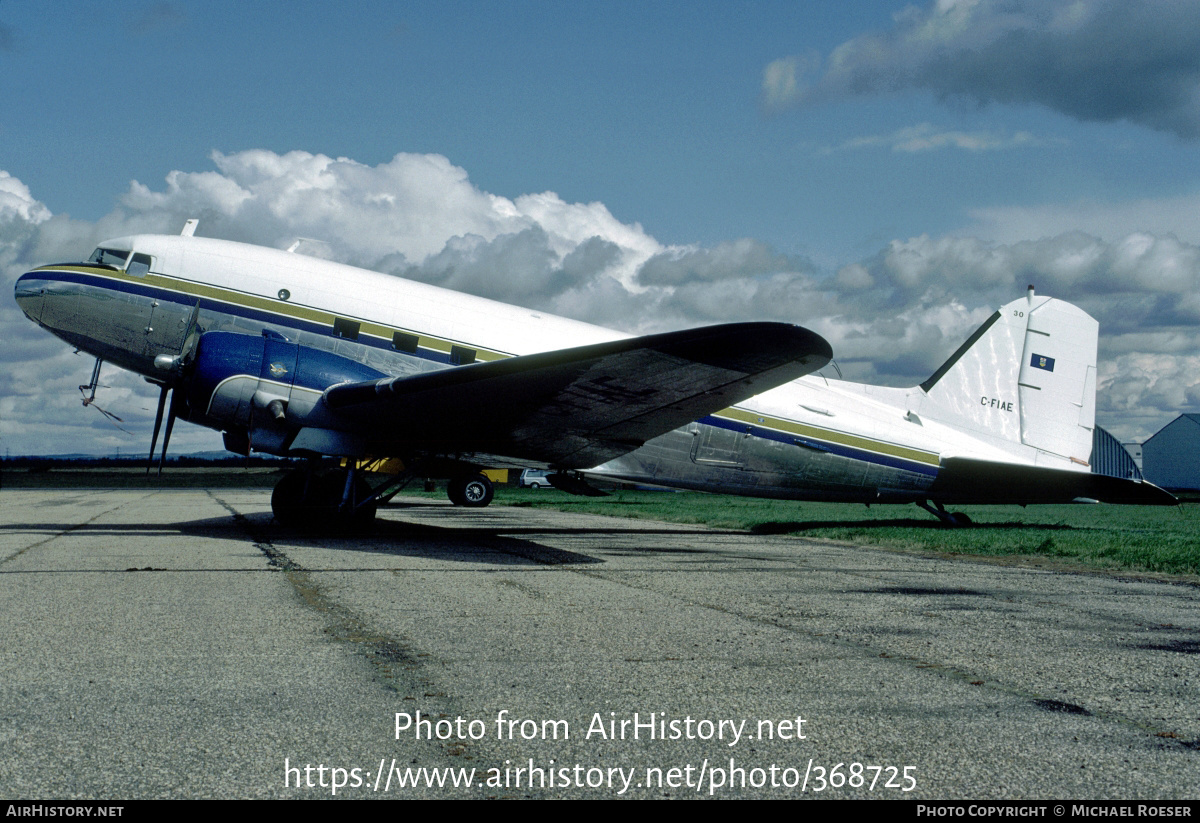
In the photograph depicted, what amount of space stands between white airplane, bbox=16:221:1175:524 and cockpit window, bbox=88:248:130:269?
0.03 metres

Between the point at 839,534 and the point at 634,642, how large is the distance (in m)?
11.5

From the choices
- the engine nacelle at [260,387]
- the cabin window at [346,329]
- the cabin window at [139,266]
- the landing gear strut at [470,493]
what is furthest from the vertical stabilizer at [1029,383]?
the landing gear strut at [470,493]

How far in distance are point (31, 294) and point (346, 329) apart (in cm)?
503

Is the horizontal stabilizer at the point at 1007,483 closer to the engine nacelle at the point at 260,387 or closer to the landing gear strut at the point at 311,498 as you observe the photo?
the landing gear strut at the point at 311,498

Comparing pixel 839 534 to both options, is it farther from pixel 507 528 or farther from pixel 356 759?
pixel 356 759

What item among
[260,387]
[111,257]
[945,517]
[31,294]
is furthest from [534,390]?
[945,517]

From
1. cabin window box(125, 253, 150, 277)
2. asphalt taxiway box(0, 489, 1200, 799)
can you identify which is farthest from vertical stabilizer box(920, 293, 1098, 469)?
cabin window box(125, 253, 150, 277)

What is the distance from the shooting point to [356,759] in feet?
10.6

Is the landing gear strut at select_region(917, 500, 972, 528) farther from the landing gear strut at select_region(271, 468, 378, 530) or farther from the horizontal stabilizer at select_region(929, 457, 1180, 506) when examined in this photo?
the landing gear strut at select_region(271, 468, 378, 530)

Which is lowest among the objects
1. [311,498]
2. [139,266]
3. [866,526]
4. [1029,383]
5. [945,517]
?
[311,498]

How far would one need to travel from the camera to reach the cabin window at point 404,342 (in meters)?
14.3

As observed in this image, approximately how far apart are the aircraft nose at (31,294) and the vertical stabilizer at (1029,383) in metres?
15.6

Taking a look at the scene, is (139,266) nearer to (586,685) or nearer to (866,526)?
(586,685)

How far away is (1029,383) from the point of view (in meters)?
17.6
